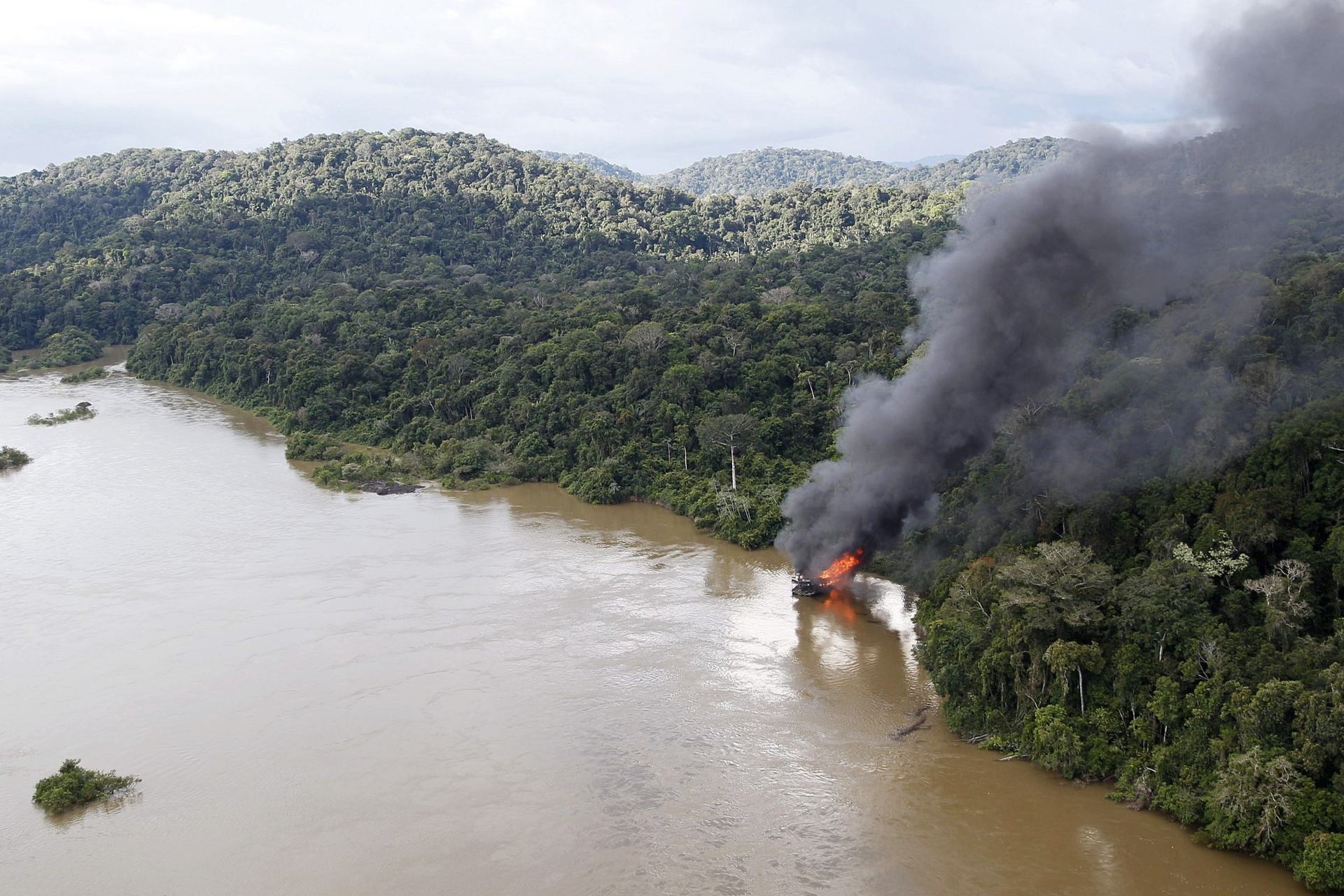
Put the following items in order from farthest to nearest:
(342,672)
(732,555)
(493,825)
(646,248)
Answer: (646,248), (732,555), (342,672), (493,825)

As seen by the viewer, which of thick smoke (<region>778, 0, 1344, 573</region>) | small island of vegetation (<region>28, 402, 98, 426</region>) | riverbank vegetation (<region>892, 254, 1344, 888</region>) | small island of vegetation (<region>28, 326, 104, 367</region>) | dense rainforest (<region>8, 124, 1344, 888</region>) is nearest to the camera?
riverbank vegetation (<region>892, 254, 1344, 888</region>)

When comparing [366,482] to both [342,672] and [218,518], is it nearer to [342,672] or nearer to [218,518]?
[218,518]

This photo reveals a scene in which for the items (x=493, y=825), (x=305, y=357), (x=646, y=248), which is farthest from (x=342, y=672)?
(x=646, y=248)

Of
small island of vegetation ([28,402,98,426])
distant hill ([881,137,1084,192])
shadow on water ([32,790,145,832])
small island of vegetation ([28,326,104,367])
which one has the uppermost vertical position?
distant hill ([881,137,1084,192])

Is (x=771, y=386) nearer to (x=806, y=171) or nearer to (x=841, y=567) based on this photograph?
(x=841, y=567)

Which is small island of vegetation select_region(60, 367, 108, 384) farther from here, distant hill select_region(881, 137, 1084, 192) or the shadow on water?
distant hill select_region(881, 137, 1084, 192)

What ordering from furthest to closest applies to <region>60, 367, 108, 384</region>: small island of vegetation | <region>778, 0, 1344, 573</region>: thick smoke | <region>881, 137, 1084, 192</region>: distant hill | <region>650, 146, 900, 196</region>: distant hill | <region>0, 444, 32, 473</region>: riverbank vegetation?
<region>650, 146, 900, 196</region>: distant hill
<region>881, 137, 1084, 192</region>: distant hill
<region>60, 367, 108, 384</region>: small island of vegetation
<region>0, 444, 32, 473</region>: riverbank vegetation
<region>778, 0, 1344, 573</region>: thick smoke

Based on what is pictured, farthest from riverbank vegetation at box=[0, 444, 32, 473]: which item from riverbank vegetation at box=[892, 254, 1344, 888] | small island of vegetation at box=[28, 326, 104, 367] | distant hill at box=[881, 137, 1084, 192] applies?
distant hill at box=[881, 137, 1084, 192]
